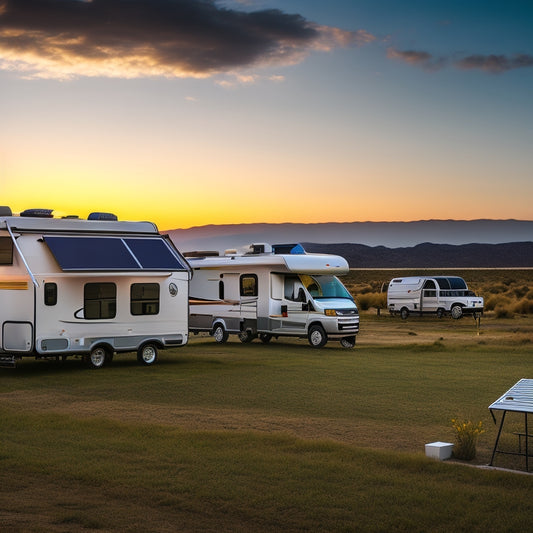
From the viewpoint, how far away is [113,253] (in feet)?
59.6

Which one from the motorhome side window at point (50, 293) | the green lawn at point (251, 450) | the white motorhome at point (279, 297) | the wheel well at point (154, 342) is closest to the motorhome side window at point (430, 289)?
the white motorhome at point (279, 297)

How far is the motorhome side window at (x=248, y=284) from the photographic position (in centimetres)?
2455

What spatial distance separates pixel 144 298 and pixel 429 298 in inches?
881

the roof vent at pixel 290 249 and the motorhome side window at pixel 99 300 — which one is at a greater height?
the roof vent at pixel 290 249

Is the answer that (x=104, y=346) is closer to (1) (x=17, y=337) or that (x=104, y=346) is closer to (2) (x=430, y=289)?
(1) (x=17, y=337)

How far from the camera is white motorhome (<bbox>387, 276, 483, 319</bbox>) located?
123 ft

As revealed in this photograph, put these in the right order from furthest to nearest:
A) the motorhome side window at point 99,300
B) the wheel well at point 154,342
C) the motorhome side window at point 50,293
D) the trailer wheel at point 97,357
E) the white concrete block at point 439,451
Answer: the wheel well at point 154,342
the trailer wheel at point 97,357
the motorhome side window at point 99,300
the motorhome side window at point 50,293
the white concrete block at point 439,451

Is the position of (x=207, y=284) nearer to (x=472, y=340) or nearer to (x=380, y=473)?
(x=472, y=340)

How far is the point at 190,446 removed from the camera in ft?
31.7

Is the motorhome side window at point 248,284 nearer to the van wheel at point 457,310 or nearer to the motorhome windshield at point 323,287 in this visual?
the motorhome windshield at point 323,287

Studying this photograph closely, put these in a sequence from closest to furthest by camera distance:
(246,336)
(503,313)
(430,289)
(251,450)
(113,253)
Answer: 1. (251,450)
2. (113,253)
3. (246,336)
4. (430,289)
5. (503,313)

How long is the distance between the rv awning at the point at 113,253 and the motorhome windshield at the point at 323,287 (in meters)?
5.68

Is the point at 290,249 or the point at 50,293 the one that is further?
the point at 290,249

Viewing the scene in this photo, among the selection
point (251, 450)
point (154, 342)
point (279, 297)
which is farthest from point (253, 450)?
point (279, 297)
